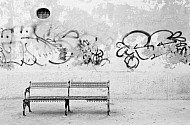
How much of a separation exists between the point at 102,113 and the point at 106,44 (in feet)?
8.45

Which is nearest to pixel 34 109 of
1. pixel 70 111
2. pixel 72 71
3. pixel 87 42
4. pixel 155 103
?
pixel 70 111

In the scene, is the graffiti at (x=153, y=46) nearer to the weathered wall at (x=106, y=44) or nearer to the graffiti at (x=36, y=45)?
the weathered wall at (x=106, y=44)

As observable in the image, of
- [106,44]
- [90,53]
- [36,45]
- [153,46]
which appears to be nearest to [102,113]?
[90,53]

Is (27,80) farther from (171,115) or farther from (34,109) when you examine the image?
Result: (171,115)

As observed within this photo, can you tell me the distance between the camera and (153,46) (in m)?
9.22

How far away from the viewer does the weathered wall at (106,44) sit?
916cm

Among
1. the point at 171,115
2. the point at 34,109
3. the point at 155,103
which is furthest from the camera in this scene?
the point at 155,103

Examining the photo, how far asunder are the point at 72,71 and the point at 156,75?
8.05ft

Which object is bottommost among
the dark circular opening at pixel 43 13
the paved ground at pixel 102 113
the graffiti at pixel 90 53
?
the paved ground at pixel 102 113

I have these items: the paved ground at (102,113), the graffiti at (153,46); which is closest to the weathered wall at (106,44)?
the graffiti at (153,46)

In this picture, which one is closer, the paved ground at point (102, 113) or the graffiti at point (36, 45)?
the paved ground at point (102, 113)

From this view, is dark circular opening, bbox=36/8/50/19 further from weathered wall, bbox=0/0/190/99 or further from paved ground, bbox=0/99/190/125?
paved ground, bbox=0/99/190/125

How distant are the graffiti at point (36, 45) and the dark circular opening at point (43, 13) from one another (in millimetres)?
315

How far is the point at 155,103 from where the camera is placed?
870 centimetres
